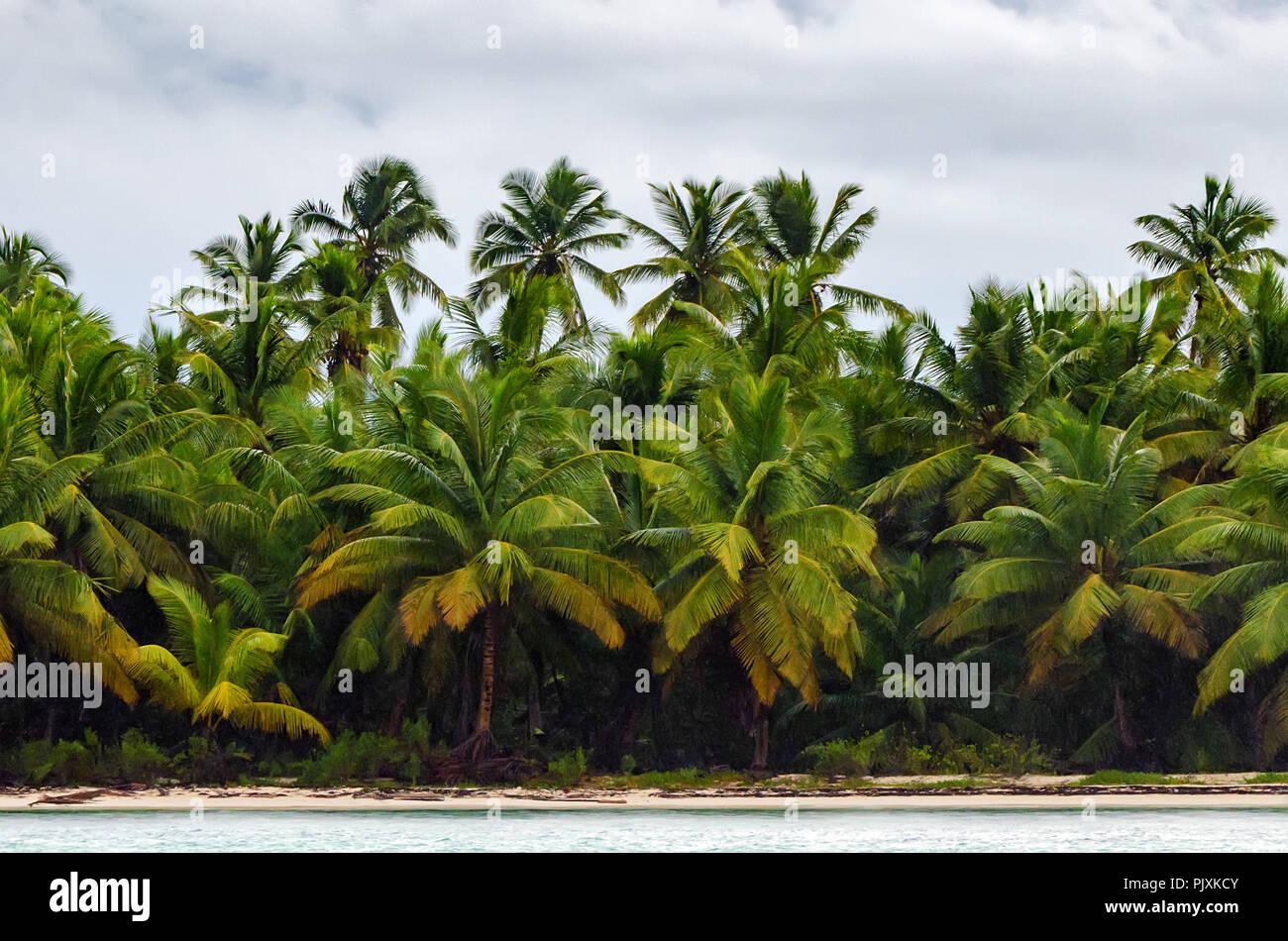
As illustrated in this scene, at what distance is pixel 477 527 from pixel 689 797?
5935 millimetres

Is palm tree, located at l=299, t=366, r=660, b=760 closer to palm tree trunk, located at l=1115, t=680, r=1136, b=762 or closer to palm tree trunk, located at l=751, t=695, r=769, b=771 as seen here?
palm tree trunk, located at l=751, t=695, r=769, b=771

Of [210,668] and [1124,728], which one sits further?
[1124,728]

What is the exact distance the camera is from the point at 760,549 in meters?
25.7

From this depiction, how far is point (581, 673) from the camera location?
28125 mm

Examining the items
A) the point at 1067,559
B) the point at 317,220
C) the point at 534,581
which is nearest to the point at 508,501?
the point at 534,581

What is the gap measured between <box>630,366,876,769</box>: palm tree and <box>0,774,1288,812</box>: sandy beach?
2.17 meters

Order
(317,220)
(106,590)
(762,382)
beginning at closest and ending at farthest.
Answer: (106,590) < (762,382) < (317,220)

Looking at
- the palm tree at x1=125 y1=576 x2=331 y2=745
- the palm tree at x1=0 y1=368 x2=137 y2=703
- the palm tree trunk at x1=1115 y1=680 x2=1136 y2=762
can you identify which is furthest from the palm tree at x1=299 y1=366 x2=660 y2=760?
the palm tree trunk at x1=1115 y1=680 x2=1136 y2=762

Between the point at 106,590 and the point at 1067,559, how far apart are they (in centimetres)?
1728

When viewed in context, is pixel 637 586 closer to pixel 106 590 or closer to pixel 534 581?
pixel 534 581

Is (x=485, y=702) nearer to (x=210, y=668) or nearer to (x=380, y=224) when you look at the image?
(x=210, y=668)

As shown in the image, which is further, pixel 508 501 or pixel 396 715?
pixel 396 715

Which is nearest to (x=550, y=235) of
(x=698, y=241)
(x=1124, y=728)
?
(x=698, y=241)

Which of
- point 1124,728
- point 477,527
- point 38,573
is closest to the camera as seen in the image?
point 38,573
